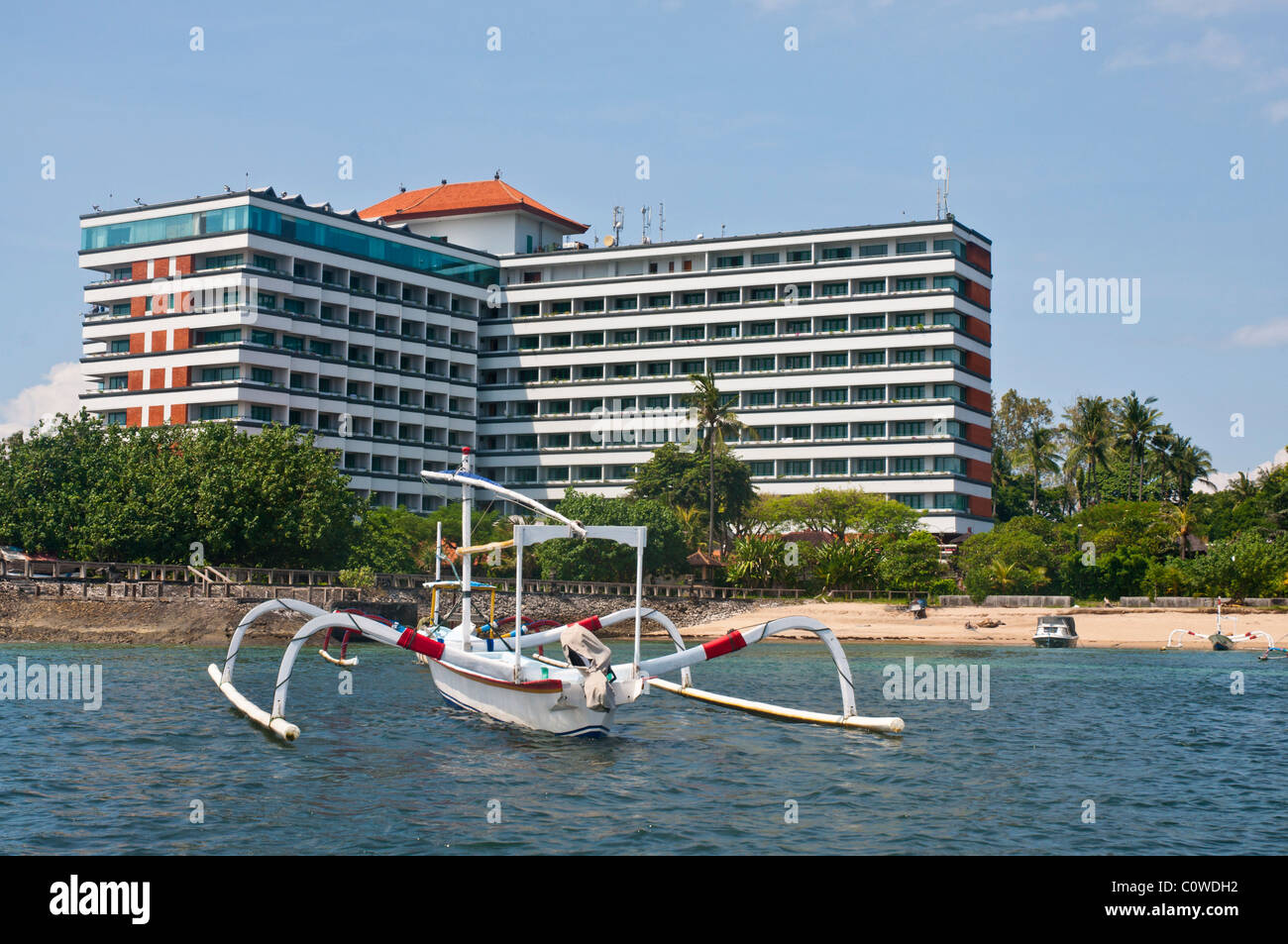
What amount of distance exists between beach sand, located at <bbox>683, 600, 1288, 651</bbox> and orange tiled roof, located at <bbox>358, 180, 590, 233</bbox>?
216 ft

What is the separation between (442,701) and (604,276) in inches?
4111

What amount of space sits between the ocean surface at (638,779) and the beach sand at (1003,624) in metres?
44.1

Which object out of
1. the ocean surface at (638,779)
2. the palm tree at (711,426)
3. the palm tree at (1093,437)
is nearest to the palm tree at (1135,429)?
the palm tree at (1093,437)

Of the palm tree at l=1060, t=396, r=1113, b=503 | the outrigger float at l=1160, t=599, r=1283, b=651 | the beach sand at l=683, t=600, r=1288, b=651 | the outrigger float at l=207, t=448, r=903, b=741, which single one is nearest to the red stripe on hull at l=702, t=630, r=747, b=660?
the outrigger float at l=207, t=448, r=903, b=741

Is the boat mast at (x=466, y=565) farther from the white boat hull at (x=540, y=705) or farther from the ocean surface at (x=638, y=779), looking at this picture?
the ocean surface at (x=638, y=779)

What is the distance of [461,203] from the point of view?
14238 centimetres

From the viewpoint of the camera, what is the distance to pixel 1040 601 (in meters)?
94.4

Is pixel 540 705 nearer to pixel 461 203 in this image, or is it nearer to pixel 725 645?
pixel 725 645

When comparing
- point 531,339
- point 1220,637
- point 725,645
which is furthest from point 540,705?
point 531,339

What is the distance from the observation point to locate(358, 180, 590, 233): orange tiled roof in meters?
140

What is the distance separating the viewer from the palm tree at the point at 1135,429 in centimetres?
13275

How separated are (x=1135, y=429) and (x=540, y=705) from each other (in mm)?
118530
